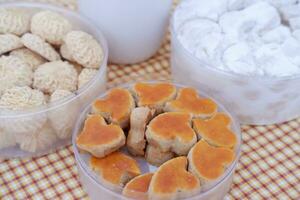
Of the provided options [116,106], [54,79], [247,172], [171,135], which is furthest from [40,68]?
[247,172]

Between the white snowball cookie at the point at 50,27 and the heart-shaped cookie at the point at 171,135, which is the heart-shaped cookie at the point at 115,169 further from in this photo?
the white snowball cookie at the point at 50,27

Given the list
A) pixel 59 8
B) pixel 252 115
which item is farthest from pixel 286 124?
pixel 59 8

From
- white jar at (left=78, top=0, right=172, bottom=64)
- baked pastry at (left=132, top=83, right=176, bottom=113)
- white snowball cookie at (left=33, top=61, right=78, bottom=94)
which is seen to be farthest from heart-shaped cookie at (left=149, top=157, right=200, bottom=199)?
white jar at (left=78, top=0, right=172, bottom=64)

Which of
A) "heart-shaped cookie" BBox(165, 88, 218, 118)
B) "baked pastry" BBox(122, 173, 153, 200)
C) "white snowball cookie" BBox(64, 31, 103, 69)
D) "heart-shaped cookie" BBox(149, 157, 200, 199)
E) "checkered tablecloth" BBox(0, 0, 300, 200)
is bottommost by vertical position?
"checkered tablecloth" BBox(0, 0, 300, 200)

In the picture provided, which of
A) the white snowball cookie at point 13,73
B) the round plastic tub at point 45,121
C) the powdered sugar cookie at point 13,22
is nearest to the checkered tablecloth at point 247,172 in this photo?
the round plastic tub at point 45,121

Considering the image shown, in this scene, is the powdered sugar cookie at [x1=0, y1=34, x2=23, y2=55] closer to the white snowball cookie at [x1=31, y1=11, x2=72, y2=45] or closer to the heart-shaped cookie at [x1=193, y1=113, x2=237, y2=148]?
the white snowball cookie at [x1=31, y1=11, x2=72, y2=45]

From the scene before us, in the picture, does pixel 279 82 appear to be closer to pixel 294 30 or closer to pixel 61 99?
pixel 294 30
